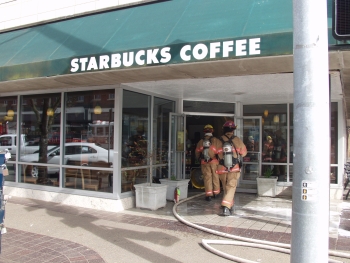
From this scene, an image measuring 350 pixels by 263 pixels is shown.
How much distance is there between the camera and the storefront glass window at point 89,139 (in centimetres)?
753

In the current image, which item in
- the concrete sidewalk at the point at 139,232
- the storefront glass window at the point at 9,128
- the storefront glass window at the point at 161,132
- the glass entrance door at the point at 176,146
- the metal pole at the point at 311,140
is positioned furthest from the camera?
the storefront glass window at the point at 9,128

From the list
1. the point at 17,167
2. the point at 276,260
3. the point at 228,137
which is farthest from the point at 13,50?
the point at 276,260

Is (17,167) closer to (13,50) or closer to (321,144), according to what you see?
(13,50)

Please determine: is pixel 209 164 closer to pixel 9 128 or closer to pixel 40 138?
pixel 40 138

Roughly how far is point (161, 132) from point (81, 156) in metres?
2.11

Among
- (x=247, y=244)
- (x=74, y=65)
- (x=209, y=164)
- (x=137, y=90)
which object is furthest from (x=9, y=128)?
(x=247, y=244)

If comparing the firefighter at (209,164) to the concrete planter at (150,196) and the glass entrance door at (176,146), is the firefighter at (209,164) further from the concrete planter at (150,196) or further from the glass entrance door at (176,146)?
the concrete planter at (150,196)

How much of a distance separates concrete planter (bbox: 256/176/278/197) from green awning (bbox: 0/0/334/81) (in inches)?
200

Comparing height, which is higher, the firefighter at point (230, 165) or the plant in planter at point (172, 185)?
the firefighter at point (230, 165)

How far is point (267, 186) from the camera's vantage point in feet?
30.1

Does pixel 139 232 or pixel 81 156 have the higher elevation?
pixel 81 156

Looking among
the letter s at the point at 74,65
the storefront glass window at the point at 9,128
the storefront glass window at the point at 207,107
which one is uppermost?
the letter s at the point at 74,65


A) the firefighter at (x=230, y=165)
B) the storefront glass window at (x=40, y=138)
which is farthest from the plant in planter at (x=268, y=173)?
the storefront glass window at (x=40, y=138)

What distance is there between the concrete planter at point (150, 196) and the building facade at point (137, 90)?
262mm
